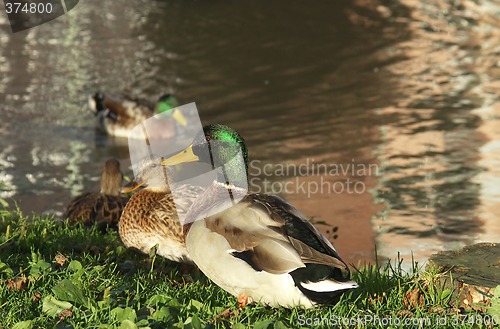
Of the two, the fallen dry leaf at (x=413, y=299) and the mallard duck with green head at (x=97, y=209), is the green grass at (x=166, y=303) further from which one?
the mallard duck with green head at (x=97, y=209)

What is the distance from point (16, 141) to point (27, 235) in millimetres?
5877

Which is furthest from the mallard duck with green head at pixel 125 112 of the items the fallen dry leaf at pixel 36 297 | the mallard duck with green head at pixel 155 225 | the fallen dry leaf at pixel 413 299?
the fallen dry leaf at pixel 413 299

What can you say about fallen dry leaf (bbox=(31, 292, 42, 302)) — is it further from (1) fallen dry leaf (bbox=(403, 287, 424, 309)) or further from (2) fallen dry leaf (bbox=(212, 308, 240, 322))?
(1) fallen dry leaf (bbox=(403, 287, 424, 309))

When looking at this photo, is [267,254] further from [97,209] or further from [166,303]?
[97,209]

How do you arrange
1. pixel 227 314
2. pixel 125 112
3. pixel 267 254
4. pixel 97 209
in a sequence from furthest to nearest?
1. pixel 125 112
2. pixel 97 209
3. pixel 227 314
4. pixel 267 254

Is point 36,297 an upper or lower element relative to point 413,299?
upper

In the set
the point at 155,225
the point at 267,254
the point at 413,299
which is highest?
the point at 267,254

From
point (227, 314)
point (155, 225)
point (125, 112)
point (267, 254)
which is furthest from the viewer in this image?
point (125, 112)

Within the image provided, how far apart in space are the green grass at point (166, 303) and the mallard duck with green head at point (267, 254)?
124 millimetres

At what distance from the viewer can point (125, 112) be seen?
12.4 m

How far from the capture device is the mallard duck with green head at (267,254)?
13.8ft

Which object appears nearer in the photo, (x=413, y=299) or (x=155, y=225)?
(x=413, y=299)

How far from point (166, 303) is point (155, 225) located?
5.80 feet

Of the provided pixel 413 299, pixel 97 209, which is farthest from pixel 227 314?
pixel 97 209
